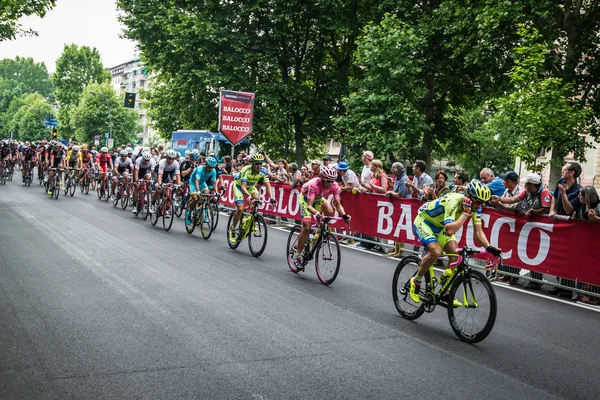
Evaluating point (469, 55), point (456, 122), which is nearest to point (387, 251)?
point (469, 55)

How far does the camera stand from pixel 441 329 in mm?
7770

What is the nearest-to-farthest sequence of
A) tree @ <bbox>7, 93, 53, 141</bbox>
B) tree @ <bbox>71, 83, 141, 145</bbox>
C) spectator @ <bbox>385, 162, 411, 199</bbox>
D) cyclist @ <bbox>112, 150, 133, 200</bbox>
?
spectator @ <bbox>385, 162, 411, 199</bbox>
cyclist @ <bbox>112, 150, 133, 200</bbox>
tree @ <bbox>71, 83, 141, 145</bbox>
tree @ <bbox>7, 93, 53, 141</bbox>

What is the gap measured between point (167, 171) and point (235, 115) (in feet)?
27.2

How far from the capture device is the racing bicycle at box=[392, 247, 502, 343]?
22.9 feet

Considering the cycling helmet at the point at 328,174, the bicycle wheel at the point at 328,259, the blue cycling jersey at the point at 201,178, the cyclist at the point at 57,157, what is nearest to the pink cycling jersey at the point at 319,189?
the cycling helmet at the point at 328,174

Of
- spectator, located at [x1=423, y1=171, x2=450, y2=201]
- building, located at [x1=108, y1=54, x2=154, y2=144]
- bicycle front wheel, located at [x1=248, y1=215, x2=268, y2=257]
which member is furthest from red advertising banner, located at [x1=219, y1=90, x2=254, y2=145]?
building, located at [x1=108, y1=54, x2=154, y2=144]

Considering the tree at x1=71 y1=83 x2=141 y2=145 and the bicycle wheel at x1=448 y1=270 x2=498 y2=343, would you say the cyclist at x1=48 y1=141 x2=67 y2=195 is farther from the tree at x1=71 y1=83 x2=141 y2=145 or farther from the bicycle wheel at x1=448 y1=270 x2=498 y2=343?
the tree at x1=71 y1=83 x2=141 y2=145

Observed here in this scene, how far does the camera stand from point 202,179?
50.5ft

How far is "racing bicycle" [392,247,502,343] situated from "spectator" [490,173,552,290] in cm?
414

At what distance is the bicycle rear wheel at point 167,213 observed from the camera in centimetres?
1659

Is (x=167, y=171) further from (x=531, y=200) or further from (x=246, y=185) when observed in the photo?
(x=531, y=200)

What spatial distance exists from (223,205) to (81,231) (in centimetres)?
960

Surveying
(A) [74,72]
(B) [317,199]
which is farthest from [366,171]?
(A) [74,72]

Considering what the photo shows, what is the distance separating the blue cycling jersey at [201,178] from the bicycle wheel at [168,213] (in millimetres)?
1507
